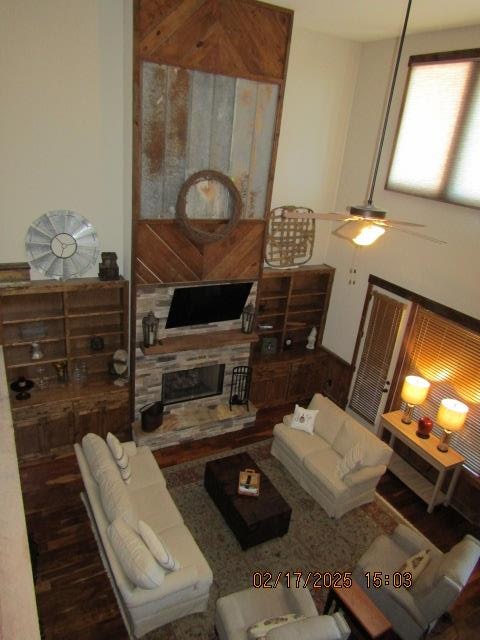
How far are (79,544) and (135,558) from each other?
1.36m

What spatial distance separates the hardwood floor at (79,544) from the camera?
12.5 ft

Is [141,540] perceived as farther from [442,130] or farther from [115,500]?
[442,130]

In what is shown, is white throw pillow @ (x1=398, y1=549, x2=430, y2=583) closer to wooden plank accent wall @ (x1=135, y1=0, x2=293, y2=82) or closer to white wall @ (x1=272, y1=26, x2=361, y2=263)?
white wall @ (x1=272, y1=26, x2=361, y2=263)

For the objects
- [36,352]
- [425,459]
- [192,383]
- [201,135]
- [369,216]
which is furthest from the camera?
[192,383]

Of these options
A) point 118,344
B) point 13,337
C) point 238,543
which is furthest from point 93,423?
point 238,543

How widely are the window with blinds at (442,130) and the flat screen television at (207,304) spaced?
2482 millimetres

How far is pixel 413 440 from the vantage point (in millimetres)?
5453

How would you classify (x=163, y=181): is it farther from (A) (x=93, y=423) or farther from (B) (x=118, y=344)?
(A) (x=93, y=423)

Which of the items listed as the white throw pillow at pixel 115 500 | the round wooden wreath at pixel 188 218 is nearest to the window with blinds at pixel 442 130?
the round wooden wreath at pixel 188 218

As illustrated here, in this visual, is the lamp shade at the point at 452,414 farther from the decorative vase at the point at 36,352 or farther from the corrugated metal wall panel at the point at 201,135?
the decorative vase at the point at 36,352

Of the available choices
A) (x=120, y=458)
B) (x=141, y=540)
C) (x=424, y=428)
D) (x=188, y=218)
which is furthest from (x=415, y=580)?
(x=188, y=218)

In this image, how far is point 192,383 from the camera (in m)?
6.45

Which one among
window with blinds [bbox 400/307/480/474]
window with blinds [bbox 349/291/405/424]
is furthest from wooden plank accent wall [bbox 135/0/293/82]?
window with blinds [bbox 400/307/480/474]

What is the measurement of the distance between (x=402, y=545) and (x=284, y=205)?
14.4 feet
